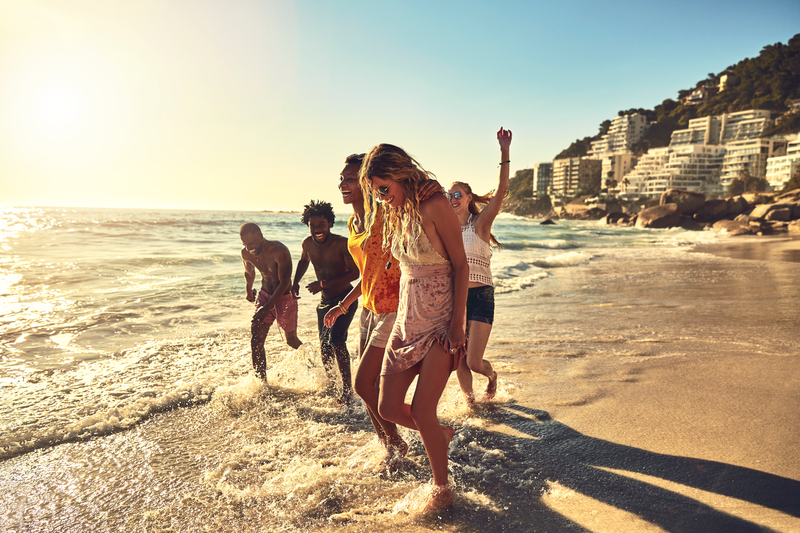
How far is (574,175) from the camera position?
146500mm

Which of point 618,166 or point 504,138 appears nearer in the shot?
point 504,138

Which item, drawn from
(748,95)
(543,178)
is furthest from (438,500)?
(543,178)

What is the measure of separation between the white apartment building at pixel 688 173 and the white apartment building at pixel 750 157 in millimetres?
3222

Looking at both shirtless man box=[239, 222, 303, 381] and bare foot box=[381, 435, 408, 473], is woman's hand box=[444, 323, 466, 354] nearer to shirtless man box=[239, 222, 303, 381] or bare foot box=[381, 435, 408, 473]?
bare foot box=[381, 435, 408, 473]

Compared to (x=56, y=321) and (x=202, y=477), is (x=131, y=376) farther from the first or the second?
(x=56, y=321)

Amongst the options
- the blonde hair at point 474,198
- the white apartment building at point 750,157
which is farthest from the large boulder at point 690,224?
the blonde hair at point 474,198

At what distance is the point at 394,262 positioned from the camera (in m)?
3.14

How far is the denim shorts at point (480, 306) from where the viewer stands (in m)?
4.02

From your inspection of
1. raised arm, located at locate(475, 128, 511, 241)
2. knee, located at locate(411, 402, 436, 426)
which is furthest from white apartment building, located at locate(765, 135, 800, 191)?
knee, located at locate(411, 402, 436, 426)

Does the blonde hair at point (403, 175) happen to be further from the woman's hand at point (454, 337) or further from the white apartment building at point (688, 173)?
the white apartment building at point (688, 173)

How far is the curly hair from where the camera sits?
180 inches

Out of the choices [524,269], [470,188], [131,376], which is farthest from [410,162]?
[524,269]

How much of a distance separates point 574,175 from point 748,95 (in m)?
47.5

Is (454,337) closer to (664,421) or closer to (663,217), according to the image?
(664,421)
